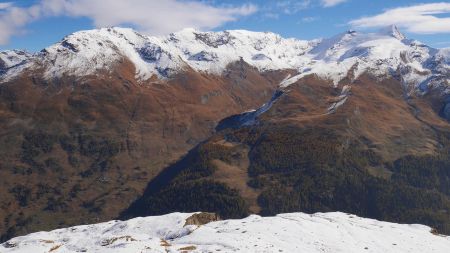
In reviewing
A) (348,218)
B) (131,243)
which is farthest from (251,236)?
(348,218)

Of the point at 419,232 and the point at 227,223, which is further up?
the point at 227,223

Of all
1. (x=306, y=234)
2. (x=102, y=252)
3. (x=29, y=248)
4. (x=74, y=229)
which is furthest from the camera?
(x=74, y=229)

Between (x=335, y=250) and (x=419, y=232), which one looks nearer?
(x=335, y=250)

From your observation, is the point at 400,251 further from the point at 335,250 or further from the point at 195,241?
the point at 195,241

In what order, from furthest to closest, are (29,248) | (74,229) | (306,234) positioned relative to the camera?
1. (74,229)
2. (306,234)
3. (29,248)

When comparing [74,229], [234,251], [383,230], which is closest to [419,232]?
[383,230]

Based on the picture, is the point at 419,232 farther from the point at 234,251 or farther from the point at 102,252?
the point at 102,252
